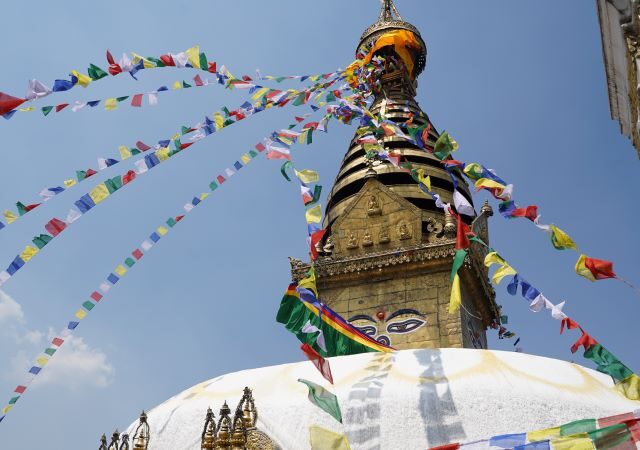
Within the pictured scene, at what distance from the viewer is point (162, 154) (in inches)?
374

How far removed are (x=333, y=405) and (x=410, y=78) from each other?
53.1 ft

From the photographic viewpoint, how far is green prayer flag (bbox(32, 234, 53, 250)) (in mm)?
8648

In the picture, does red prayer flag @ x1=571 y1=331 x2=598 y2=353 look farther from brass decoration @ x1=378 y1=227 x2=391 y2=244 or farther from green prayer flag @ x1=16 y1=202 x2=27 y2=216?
brass decoration @ x1=378 y1=227 x2=391 y2=244

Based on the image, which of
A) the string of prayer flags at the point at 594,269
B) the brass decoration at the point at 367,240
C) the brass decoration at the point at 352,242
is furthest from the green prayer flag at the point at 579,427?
the brass decoration at the point at 352,242

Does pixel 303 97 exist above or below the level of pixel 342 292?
above

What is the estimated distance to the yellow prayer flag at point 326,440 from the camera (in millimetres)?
5930

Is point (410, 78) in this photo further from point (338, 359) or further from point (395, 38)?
point (338, 359)

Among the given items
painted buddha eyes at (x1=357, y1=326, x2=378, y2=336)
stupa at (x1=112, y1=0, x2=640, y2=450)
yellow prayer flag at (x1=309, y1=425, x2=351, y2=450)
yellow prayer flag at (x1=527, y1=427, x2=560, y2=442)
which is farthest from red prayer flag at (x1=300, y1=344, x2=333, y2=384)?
painted buddha eyes at (x1=357, y1=326, x2=378, y2=336)

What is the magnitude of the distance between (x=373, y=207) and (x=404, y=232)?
1058 mm

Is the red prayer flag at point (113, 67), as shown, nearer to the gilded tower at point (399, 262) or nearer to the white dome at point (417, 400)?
A: the white dome at point (417, 400)

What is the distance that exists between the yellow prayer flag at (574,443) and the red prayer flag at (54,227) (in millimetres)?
6541

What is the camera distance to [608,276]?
6.55 meters

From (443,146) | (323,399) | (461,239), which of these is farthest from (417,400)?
(443,146)

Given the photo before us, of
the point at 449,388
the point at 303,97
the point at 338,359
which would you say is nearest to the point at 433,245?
the point at 303,97
